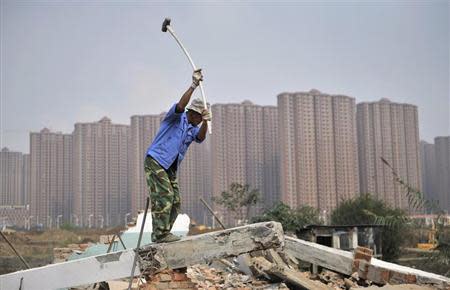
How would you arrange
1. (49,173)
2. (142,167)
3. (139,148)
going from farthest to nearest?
(49,173) < (139,148) < (142,167)

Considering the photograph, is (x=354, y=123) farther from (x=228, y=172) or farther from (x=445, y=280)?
(x=445, y=280)

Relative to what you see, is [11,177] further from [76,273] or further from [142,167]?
[76,273]

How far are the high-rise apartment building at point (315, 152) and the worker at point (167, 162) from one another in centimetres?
2594

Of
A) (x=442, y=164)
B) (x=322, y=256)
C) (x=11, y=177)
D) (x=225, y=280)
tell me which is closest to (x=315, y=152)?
(x=442, y=164)

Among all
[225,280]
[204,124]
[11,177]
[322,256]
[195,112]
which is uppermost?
[195,112]

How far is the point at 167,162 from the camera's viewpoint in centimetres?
438

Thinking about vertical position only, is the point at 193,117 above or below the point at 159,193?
above

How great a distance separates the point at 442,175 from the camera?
33.9 metres

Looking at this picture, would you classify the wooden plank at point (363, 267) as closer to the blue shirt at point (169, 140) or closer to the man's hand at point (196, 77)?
the blue shirt at point (169, 140)

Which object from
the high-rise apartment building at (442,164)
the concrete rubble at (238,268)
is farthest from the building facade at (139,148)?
the concrete rubble at (238,268)

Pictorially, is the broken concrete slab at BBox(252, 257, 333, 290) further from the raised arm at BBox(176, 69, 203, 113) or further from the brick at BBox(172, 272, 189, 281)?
the raised arm at BBox(176, 69, 203, 113)

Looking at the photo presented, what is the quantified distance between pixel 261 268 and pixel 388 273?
1616 mm

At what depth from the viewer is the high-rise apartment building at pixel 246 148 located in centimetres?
3281

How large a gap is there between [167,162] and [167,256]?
778 millimetres
